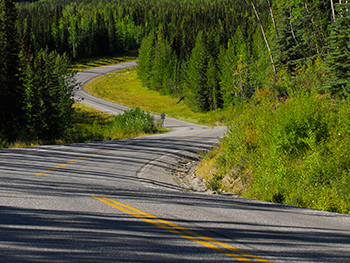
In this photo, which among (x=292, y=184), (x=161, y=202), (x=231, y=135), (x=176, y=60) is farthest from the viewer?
(x=176, y=60)

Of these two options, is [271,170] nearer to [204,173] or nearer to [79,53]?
[204,173]

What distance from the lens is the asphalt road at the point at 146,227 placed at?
14.8 feet

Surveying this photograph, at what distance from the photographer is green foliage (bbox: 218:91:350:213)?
9406 millimetres

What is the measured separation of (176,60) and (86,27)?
60854 mm

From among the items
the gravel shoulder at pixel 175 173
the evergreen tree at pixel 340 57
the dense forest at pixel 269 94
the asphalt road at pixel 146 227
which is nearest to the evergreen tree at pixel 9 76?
the dense forest at pixel 269 94

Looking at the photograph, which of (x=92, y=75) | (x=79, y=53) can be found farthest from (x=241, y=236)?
(x=79, y=53)

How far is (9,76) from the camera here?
29422mm

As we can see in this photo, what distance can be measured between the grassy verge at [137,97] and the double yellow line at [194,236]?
1839 inches

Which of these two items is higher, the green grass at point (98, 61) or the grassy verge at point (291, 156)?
the grassy verge at point (291, 156)

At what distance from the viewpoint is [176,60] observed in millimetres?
87188

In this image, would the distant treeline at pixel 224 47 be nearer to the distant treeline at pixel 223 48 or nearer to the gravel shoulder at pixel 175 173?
the distant treeline at pixel 223 48

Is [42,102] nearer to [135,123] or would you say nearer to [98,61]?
[135,123]

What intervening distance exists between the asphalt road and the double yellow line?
0.01 m

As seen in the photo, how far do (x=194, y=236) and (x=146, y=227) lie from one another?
2.79 ft
